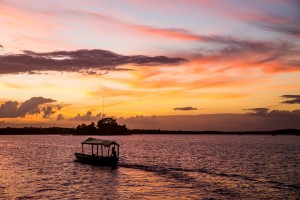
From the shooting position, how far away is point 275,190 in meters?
48.4

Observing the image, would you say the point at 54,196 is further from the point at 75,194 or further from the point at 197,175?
the point at 197,175

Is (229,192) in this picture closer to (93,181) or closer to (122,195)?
(122,195)

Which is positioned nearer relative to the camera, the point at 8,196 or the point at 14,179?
the point at 8,196

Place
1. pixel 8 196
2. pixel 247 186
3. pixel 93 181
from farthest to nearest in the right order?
pixel 93 181
pixel 247 186
pixel 8 196

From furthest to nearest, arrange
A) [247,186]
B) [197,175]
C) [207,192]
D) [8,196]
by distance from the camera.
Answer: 1. [197,175]
2. [247,186]
3. [207,192]
4. [8,196]

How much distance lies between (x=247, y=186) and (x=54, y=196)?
2602 centimetres

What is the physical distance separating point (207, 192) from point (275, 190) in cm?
958

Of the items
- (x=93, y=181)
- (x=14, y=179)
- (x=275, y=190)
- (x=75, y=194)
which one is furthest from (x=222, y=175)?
(x=14, y=179)

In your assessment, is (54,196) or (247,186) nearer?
(54,196)

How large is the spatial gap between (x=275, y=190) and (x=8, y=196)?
3309cm

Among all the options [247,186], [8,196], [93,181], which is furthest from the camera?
[93,181]

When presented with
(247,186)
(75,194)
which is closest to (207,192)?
(247,186)

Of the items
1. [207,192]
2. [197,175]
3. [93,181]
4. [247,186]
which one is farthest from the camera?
[197,175]

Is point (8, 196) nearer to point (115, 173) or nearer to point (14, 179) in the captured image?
point (14, 179)
